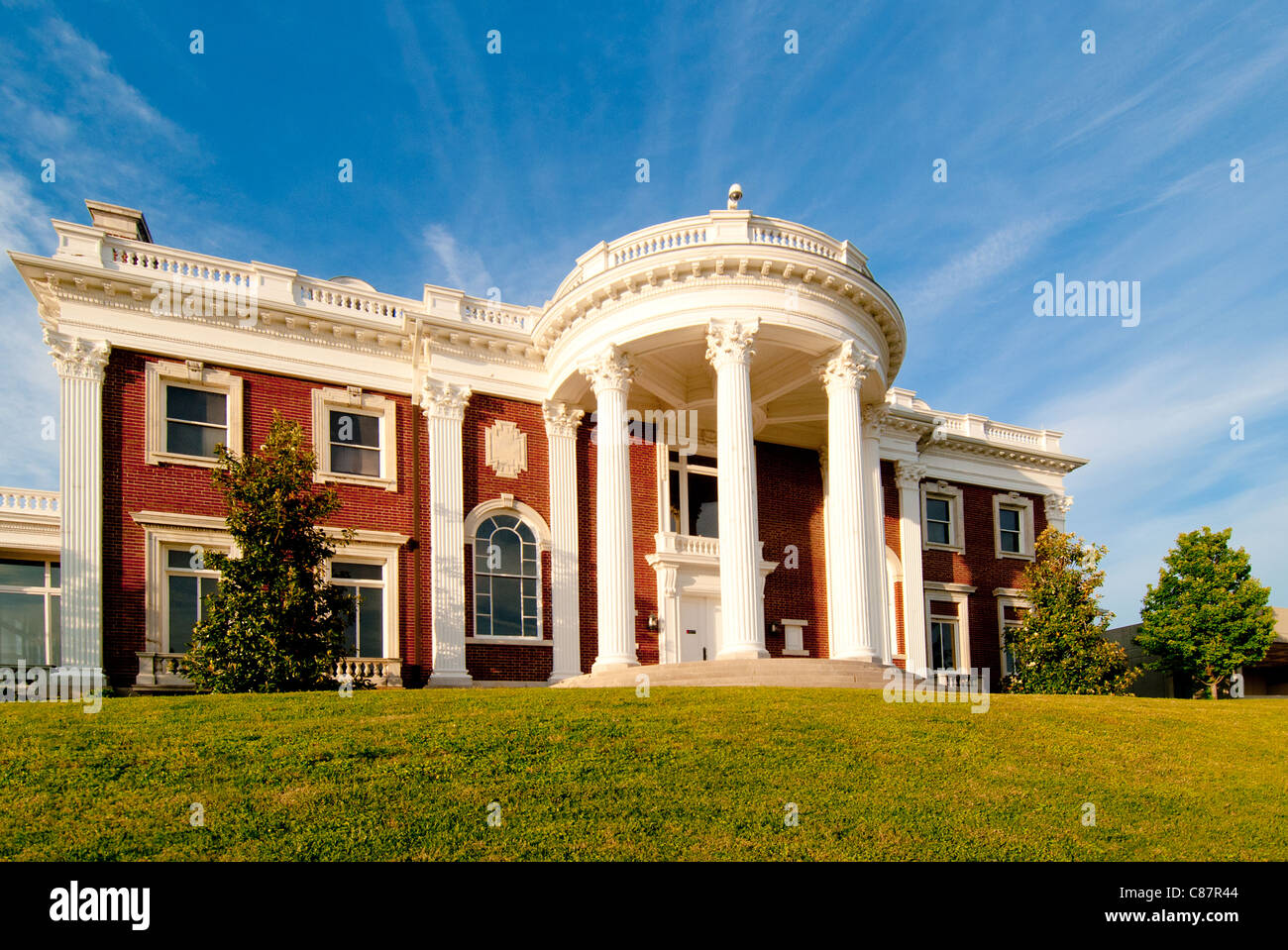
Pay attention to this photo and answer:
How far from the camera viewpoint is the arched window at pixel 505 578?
79.1 ft

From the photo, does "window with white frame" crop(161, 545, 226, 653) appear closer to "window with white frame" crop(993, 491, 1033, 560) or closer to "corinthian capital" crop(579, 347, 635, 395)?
"corinthian capital" crop(579, 347, 635, 395)

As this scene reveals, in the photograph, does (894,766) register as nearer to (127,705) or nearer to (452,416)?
(127,705)

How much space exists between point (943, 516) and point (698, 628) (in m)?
12.0

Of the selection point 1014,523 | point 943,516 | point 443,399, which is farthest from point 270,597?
point 1014,523

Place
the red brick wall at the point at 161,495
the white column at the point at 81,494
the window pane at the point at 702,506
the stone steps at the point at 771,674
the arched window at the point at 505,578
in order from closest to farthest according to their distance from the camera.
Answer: the stone steps at the point at 771,674 → the white column at the point at 81,494 → the red brick wall at the point at 161,495 → the arched window at the point at 505,578 → the window pane at the point at 702,506

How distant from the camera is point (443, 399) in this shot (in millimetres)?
24312

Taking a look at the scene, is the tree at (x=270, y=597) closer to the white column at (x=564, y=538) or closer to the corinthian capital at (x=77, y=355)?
the corinthian capital at (x=77, y=355)

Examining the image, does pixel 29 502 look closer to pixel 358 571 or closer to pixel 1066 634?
pixel 358 571

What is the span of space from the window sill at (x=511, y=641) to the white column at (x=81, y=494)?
7863 millimetres

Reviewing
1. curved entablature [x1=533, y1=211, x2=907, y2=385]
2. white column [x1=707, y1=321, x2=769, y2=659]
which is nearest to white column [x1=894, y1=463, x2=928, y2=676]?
curved entablature [x1=533, y1=211, x2=907, y2=385]

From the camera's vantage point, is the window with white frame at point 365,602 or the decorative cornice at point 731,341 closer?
the decorative cornice at point 731,341

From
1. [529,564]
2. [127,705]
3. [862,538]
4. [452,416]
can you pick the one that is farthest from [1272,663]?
[127,705]

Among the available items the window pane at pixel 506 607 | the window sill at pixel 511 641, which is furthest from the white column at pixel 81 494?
the window pane at pixel 506 607
